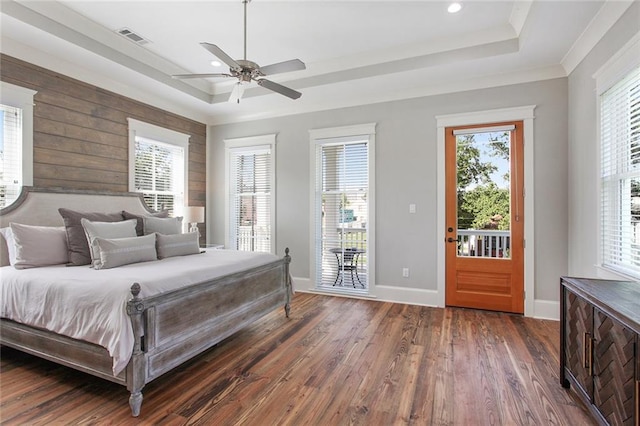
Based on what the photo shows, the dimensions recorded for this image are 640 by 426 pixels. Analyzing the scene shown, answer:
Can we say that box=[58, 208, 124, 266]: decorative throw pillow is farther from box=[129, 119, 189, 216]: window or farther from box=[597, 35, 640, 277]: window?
box=[597, 35, 640, 277]: window

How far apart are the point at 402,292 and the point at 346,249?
986 mm

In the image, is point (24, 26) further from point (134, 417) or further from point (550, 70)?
point (550, 70)

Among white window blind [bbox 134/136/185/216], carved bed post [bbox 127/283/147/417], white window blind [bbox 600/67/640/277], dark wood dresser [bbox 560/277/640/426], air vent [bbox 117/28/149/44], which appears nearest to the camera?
dark wood dresser [bbox 560/277/640/426]

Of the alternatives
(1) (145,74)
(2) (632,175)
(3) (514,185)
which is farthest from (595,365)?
(1) (145,74)

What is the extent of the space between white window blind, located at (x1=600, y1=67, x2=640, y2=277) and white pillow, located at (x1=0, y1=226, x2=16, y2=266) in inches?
197

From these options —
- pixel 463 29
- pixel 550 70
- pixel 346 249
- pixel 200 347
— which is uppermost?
pixel 463 29

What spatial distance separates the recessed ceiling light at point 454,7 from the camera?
2880mm

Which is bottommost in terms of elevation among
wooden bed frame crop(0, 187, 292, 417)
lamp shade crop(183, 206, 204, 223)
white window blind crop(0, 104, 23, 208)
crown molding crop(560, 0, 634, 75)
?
wooden bed frame crop(0, 187, 292, 417)

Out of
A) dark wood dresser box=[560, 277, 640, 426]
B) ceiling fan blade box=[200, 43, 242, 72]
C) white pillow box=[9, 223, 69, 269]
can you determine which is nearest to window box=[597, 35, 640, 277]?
dark wood dresser box=[560, 277, 640, 426]

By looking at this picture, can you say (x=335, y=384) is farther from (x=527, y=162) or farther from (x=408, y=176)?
(x=527, y=162)

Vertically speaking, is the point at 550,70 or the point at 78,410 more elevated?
the point at 550,70

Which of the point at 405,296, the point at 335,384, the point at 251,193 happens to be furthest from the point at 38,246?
the point at 405,296

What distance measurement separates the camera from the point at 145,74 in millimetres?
3854

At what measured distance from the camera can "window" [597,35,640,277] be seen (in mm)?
2420
